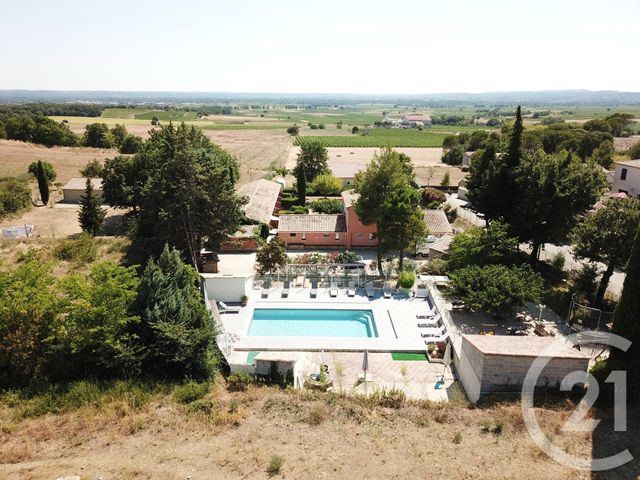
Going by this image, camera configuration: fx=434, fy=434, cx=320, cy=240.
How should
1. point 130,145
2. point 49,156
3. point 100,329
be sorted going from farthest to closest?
point 130,145
point 49,156
point 100,329

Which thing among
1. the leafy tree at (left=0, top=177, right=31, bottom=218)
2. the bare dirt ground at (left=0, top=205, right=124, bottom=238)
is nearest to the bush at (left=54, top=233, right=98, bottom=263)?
the bare dirt ground at (left=0, top=205, right=124, bottom=238)

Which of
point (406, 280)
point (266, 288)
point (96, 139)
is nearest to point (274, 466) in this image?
point (266, 288)

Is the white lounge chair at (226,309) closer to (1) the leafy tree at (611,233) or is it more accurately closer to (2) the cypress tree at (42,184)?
(1) the leafy tree at (611,233)

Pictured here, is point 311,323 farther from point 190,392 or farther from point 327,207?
point 327,207

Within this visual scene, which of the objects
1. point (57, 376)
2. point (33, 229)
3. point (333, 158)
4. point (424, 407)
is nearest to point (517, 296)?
point (424, 407)

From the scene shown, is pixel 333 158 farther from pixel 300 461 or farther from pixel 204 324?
pixel 300 461

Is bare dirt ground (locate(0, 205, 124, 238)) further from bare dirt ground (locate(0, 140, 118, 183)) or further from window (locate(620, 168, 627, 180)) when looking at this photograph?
window (locate(620, 168, 627, 180))

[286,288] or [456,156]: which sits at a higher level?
[456,156]
